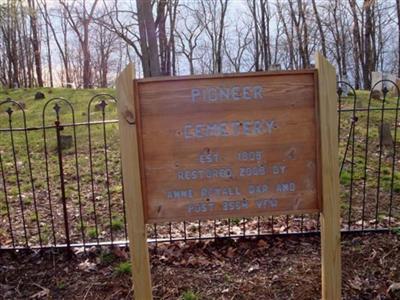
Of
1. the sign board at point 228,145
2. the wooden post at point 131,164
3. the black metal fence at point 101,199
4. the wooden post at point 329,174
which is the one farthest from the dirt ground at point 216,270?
the sign board at point 228,145

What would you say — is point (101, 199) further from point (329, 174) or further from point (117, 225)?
point (329, 174)

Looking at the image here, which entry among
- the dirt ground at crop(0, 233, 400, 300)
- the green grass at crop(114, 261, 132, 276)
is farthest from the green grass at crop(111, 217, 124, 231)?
the green grass at crop(114, 261, 132, 276)

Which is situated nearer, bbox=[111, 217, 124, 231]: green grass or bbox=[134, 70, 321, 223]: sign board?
bbox=[134, 70, 321, 223]: sign board

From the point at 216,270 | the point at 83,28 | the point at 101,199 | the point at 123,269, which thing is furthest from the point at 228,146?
the point at 83,28

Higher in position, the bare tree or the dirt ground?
the bare tree

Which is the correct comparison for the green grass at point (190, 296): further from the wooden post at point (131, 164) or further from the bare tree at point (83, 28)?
the bare tree at point (83, 28)

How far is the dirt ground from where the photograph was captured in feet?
9.64

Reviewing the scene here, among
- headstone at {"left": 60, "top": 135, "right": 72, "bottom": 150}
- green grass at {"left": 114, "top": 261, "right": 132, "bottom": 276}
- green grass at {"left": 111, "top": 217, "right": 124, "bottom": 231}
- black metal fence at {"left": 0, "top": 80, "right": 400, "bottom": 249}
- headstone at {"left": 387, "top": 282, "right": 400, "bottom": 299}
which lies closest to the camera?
headstone at {"left": 387, "top": 282, "right": 400, "bottom": 299}

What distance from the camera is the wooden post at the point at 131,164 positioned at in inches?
83.4

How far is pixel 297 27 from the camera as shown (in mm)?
25359

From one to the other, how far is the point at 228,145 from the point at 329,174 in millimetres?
579

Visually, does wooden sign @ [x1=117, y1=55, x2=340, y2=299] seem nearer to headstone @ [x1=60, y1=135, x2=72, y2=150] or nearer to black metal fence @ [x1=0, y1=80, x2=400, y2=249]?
black metal fence @ [x1=0, y1=80, x2=400, y2=249]

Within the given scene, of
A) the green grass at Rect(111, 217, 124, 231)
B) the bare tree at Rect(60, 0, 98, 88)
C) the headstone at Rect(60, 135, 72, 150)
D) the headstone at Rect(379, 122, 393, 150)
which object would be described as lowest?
the green grass at Rect(111, 217, 124, 231)

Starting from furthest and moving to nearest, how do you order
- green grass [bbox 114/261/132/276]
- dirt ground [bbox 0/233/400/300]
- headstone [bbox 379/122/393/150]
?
headstone [bbox 379/122/393/150] < green grass [bbox 114/261/132/276] < dirt ground [bbox 0/233/400/300]
